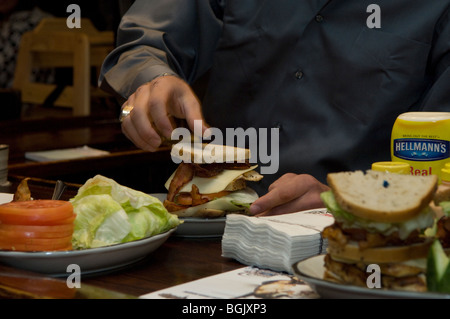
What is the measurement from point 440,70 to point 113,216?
1.02m

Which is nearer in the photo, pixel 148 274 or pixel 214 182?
pixel 148 274

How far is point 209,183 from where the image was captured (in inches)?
55.0

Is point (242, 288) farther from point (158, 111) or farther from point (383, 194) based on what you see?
point (158, 111)

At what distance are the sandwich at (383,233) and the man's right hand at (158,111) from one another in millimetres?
641

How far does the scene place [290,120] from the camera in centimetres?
192

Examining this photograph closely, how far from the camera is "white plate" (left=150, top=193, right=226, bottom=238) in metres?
1.30

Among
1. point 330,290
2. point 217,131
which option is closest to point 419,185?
point 330,290

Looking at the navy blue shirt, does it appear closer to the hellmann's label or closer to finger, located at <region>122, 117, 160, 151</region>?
finger, located at <region>122, 117, 160, 151</region>

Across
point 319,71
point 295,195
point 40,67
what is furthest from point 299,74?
point 40,67

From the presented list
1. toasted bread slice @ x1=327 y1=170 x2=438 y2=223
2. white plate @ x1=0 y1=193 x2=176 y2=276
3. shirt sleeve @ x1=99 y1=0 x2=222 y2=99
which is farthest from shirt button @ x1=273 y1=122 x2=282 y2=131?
toasted bread slice @ x1=327 y1=170 x2=438 y2=223

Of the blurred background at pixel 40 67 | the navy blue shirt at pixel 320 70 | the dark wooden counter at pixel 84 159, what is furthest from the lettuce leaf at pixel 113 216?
the blurred background at pixel 40 67

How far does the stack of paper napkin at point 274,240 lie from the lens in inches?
41.9

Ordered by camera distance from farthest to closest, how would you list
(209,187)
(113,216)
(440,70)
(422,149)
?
(440,70) → (209,187) → (422,149) → (113,216)
